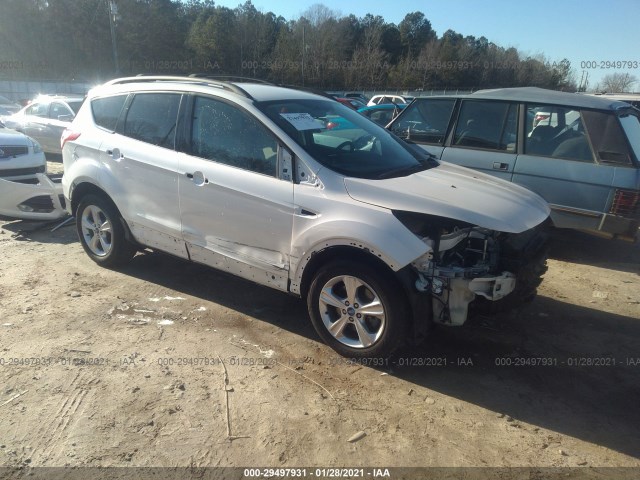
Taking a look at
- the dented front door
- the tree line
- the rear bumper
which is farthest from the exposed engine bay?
the tree line

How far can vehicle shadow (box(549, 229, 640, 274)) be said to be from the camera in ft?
18.9

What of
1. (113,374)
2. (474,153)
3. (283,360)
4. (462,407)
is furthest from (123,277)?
(474,153)

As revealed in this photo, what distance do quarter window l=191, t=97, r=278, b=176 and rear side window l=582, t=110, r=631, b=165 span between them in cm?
381

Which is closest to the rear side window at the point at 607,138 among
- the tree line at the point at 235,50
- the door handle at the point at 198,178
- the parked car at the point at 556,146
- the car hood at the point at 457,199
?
the parked car at the point at 556,146

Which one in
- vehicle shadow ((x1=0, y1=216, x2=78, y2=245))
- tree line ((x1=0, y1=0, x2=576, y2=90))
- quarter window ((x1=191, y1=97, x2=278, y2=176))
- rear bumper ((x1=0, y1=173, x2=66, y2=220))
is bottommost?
vehicle shadow ((x1=0, y1=216, x2=78, y2=245))

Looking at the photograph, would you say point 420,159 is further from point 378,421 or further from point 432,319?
point 378,421

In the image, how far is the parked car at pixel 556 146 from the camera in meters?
5.12

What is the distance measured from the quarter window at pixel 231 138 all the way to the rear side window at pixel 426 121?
329 cm

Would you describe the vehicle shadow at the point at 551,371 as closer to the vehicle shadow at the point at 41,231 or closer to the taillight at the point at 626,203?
the taillight at the point at 626,203

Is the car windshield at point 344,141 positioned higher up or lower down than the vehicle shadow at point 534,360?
higher up

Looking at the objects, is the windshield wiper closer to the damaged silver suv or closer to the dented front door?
the damaged silver suv

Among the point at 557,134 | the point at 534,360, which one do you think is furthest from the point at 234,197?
the point at 557,134

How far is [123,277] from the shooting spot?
4.95 m

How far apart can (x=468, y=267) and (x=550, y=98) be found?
349 centimetres
